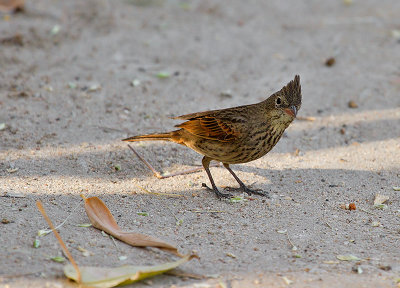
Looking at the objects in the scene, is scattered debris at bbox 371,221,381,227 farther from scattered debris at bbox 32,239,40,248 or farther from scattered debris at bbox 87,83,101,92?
scattered debris at bbox 87,83,101,92

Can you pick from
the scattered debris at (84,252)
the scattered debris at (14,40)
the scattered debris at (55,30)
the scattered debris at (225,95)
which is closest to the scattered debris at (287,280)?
the scattered debris at (84,252)

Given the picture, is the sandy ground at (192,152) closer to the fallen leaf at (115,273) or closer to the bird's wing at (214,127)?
the fallen leaf at (115,273)

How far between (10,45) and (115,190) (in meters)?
3.78

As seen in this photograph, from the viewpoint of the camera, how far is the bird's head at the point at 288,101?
5066 millimetres

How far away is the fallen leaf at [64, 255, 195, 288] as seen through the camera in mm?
3396

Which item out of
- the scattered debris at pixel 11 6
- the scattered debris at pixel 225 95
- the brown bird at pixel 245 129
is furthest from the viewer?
the scattered debris at pixel 11 6

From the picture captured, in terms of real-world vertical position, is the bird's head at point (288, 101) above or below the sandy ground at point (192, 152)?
above

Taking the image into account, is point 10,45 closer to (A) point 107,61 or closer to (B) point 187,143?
(A) point 107,61

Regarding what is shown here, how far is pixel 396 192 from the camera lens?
5.25 metres

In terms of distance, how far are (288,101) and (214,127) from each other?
684 mm

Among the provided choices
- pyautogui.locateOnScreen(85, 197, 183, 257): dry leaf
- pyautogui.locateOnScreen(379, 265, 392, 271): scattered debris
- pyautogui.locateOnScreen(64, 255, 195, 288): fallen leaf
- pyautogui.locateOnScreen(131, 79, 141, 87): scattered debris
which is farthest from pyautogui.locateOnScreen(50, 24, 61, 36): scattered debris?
pyautogui.locateOnScreen(379, 265, 392, 271): scattered debris

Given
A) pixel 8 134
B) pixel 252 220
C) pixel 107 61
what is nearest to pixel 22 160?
pixel 8 134

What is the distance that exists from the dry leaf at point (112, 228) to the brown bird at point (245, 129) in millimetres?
1222

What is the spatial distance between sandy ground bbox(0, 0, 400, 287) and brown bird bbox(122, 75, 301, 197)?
41cm
